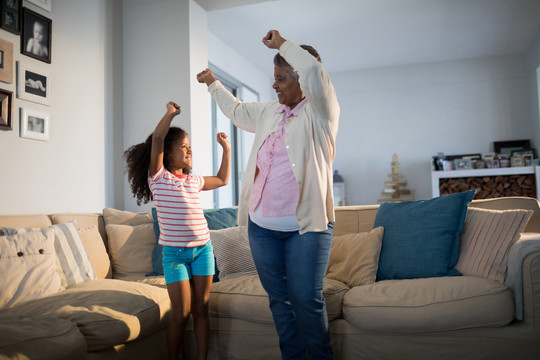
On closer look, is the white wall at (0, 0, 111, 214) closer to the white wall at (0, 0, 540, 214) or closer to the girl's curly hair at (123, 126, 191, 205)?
the white wall at (0, 0, 540, 214)

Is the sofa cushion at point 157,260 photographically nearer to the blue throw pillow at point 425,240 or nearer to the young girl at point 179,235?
the young girl at point 179,235

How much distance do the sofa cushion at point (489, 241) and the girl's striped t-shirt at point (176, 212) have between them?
1239 millimetres

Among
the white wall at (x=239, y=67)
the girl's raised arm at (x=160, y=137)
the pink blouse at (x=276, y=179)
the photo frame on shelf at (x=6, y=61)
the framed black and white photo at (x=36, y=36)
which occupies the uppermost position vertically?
the white wall at (x=239, y=67)

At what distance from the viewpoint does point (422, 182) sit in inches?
281

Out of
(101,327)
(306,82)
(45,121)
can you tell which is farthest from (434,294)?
(45,121)

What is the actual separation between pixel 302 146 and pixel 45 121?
2.10 meters

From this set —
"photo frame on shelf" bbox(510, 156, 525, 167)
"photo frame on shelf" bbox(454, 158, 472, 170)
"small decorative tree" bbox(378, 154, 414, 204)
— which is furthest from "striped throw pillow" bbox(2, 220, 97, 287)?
"photo frame on shelf" bbox(510, 156, 525, 167)

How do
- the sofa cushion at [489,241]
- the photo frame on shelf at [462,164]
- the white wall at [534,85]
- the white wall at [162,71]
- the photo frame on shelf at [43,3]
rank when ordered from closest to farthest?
the sofa cushion at [489,241] < the photo frame on shelf at [43,3] < the white wall at [162,71] < the white wall at [534,85] < the photo frame on shelf at [462,164]

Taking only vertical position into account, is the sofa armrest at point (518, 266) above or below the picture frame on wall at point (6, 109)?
below

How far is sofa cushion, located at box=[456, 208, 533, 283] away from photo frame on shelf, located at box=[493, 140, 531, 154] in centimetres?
488

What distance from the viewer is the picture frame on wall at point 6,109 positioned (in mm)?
2645

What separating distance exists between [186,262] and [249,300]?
0.35 metres

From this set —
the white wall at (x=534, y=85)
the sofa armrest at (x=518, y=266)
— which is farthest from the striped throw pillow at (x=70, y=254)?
the white wall at (x=534, y=85)

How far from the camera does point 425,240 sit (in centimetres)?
230
